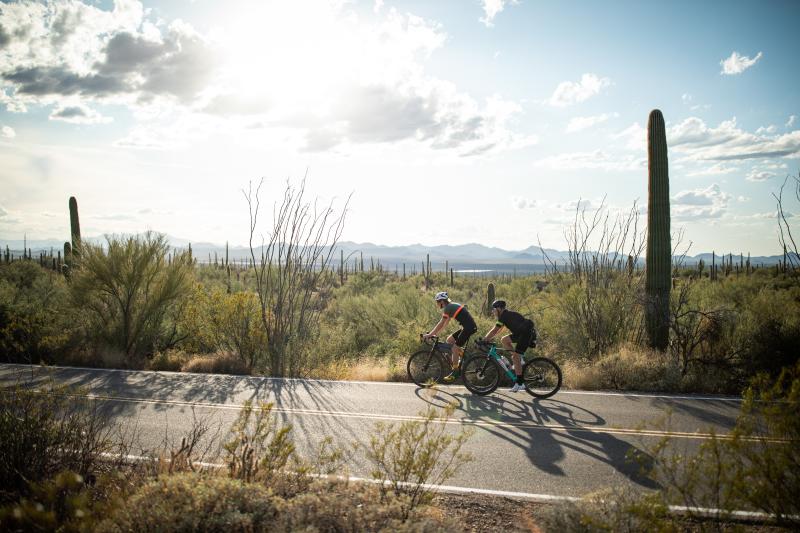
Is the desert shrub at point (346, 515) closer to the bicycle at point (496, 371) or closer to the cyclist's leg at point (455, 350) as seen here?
the bicycle at point (496, 371)

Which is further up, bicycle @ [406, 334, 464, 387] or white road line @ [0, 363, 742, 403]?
bicycle @ [406, 334, 464, 387]

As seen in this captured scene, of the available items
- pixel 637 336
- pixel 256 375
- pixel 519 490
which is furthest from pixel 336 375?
pixel 637 336

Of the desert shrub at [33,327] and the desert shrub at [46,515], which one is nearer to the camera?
the desert shrub at [46,515]

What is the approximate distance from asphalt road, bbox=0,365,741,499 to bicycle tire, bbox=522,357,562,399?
26 centimetres

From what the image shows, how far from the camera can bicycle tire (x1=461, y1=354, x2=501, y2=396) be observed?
991 centimetres

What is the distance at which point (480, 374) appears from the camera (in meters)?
9.98

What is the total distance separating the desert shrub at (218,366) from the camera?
12.6 m

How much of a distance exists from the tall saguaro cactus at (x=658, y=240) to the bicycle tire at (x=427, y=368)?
5.68m

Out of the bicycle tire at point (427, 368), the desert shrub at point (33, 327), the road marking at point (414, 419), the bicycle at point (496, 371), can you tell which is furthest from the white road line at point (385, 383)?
the road marking at point (414, 419)

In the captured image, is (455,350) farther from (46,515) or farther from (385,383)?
(46,515)

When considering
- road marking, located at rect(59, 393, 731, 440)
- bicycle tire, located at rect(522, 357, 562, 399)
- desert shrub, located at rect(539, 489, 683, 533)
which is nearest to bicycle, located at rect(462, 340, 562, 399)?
bicycle tire, located at rect(522, 357, 562, 399)

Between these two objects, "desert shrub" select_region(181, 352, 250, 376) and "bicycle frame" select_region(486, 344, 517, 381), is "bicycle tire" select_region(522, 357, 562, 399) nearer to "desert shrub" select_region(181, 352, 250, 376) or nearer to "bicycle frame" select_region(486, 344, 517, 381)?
"bicycle frame" select_region(486, 344, 517, 381)

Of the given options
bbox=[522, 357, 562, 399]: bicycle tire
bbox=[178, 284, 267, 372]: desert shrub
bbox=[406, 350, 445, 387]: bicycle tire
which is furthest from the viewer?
bbox=[178, 284, 267, 372]: desert shrub

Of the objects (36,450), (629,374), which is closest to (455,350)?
(629,374)
